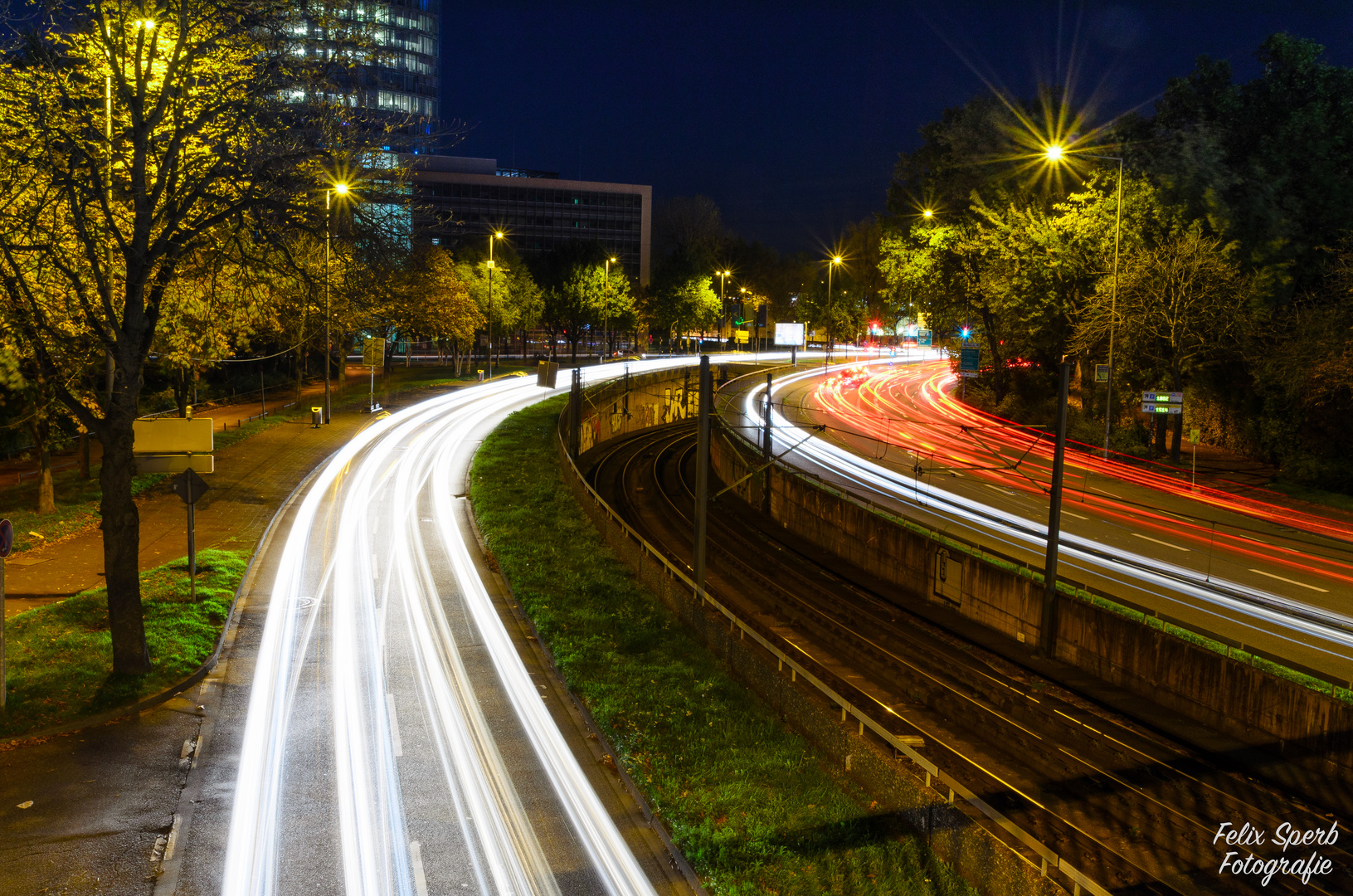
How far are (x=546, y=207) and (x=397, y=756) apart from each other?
105 meters

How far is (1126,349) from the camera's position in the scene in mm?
32750

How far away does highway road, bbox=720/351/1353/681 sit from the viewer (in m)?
17.6

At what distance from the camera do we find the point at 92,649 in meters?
12.9

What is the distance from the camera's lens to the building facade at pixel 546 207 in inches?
4183

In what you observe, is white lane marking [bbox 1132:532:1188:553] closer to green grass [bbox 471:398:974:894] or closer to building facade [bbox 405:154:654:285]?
green grass [bbox 471:398:974:894]

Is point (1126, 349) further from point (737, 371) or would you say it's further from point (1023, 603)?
point (737, 371)

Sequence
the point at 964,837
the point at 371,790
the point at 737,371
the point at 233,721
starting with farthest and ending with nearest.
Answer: the point at 737,371
the point at 233,721
the point at 371,790
the point at 964,837

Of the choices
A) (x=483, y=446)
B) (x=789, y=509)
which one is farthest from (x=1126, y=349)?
(x=483, y=446)

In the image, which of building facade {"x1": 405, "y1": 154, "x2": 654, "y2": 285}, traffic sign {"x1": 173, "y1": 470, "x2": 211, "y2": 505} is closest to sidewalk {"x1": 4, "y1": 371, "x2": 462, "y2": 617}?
traffic sign {"x1": 173, "y1": 470, "x2": 211, "y2": 505}

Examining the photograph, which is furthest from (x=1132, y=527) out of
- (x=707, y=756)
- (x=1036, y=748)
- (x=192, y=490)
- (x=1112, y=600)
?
(x=192, y=490)

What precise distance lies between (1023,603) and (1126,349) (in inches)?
697

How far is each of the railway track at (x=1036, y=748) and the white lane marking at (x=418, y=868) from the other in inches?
250

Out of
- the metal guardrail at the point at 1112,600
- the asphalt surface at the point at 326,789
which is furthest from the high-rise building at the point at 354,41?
the metal guardrail at the point at 1112,600

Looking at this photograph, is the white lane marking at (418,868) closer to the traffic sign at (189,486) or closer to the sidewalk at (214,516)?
the traffic sign at (189,486)
